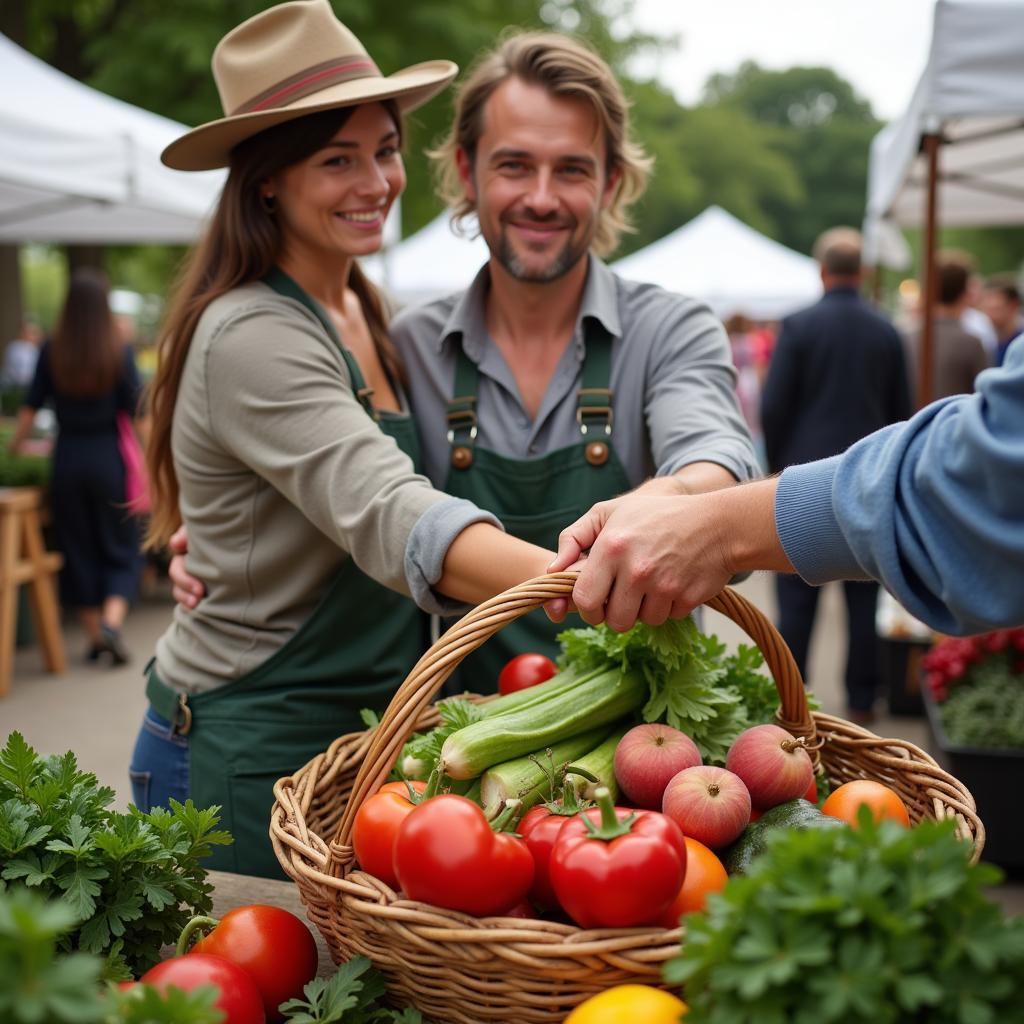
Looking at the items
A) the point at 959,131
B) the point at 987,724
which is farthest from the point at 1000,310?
the point at 987,724

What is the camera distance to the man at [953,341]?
6.79 metres

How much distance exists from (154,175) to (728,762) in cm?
571

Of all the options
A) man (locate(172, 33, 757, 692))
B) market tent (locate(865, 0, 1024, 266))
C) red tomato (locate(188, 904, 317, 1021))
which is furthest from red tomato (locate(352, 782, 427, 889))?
market tent (locate(865, 0, 1024, 266))

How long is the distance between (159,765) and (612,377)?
1.21m

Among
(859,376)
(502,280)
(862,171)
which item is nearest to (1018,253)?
(862,171)

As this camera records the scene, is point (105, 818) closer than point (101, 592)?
Yes

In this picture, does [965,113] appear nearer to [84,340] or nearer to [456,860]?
[456,860]

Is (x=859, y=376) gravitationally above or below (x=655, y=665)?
below

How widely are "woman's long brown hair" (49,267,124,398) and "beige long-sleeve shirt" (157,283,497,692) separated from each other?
489cm

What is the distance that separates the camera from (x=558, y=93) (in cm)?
237

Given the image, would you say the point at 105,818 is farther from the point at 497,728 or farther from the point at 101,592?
the point at 101,592

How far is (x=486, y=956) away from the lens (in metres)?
1.18

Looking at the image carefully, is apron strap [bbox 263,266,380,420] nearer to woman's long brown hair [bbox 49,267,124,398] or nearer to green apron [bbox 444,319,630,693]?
green apron [bbox 444,319,630,693]

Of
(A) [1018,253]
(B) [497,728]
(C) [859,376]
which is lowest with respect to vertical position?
(A) [1018,253]
